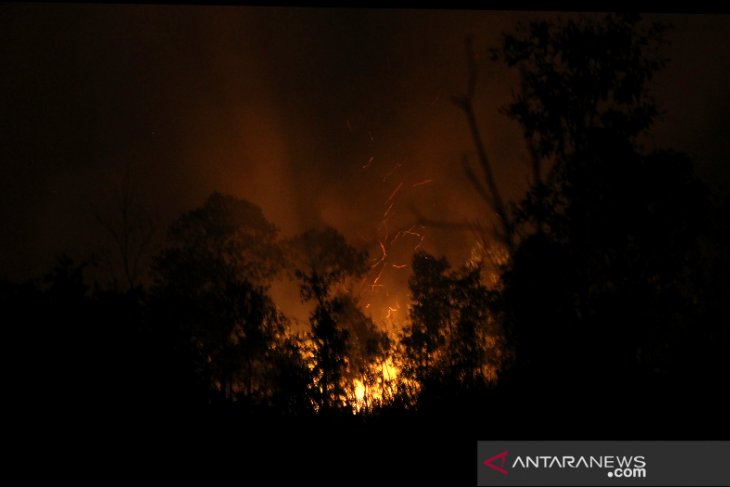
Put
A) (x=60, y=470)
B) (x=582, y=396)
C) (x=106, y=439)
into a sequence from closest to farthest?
(x=60, y=470)
(x=106, y=439)
(x=582, y=396)

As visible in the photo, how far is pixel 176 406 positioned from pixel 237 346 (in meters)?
9.98

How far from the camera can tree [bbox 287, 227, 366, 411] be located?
42.9ft

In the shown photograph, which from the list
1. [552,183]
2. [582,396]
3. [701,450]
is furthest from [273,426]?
[552,183]

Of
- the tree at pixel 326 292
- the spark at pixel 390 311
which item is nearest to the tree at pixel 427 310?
the spark at pixel 390 311

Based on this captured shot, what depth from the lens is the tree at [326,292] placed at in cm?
1308

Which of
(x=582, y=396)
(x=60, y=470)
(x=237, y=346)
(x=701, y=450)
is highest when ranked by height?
(x=237, y=346)

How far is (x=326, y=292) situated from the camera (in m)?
15.3

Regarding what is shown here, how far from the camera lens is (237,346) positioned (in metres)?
17.3

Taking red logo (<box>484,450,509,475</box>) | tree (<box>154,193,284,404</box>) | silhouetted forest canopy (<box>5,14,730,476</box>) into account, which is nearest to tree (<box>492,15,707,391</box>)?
silhouetted forest canopy (<box>5,14,730,476</box>)

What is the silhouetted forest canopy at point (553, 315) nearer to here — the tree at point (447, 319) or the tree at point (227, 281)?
the tree at point (447, 319)

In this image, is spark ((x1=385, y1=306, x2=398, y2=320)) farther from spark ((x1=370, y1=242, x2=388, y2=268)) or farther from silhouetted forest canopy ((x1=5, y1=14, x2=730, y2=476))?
silhouetted forest canopy ((x1=5, y1=14, x2=730, y2=476))

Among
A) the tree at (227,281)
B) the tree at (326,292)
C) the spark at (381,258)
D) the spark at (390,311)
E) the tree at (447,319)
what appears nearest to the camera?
the tree at (326,292)

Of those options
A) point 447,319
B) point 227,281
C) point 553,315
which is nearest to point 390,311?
point 447,319

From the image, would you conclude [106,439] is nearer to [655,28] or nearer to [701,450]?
[701,450]
